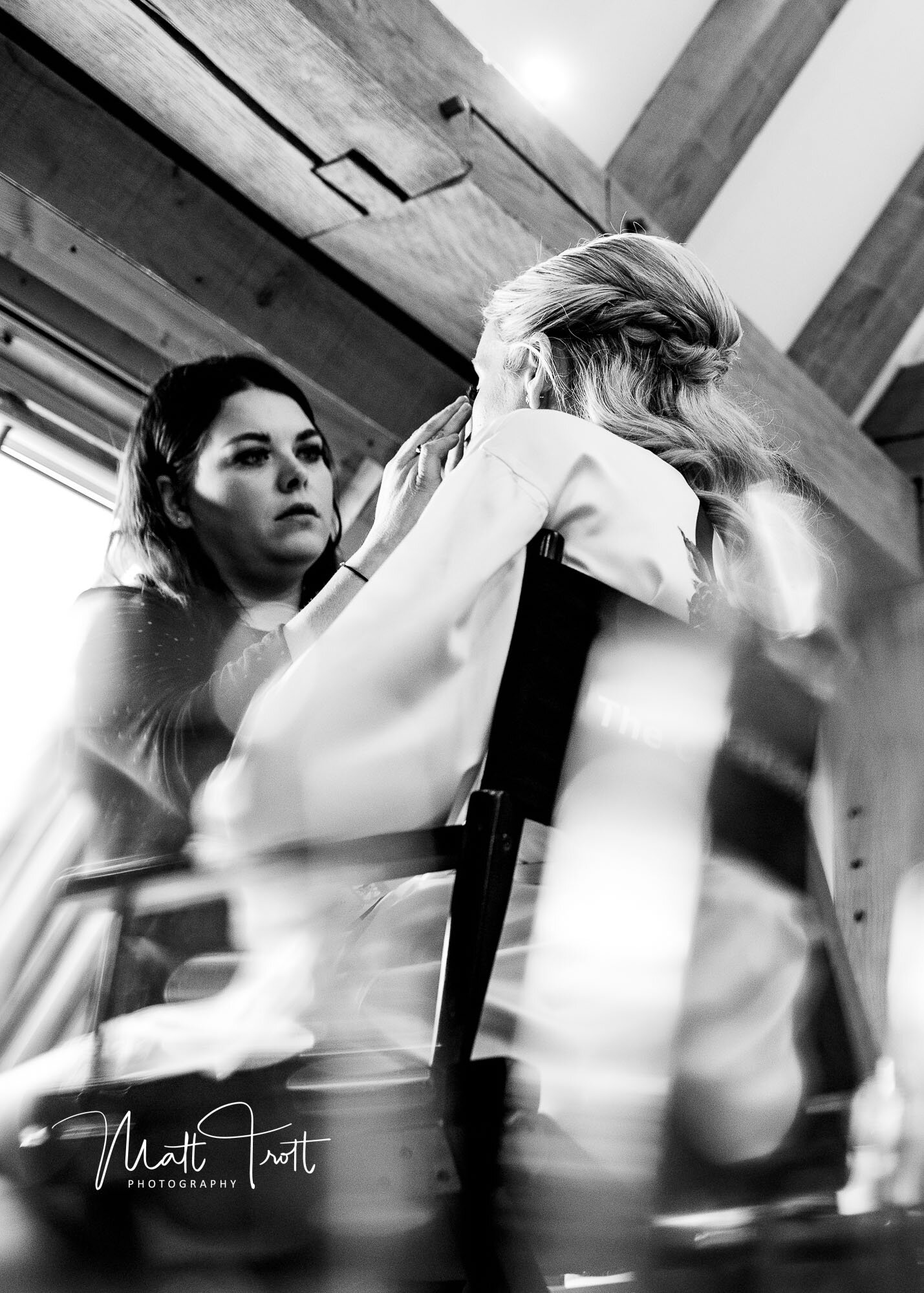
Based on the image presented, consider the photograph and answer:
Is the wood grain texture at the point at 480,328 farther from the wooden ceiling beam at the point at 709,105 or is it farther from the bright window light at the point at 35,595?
the bright window light at the point at 35,595

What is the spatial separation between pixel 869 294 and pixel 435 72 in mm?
1977

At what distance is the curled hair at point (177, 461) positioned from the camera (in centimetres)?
198

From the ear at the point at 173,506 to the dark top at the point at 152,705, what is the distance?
0.26 m

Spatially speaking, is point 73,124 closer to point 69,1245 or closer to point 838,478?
point 69,1245

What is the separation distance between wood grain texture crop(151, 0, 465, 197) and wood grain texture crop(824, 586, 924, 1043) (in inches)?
90.4

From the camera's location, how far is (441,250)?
217 cm

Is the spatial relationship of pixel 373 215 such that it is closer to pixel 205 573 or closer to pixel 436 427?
pixel 205 573

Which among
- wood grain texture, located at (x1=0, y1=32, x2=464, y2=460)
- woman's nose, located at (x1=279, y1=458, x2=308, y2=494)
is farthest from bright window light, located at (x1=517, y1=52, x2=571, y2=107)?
woman's nose, located at (x1=279, y1=458, x2=308, y2=494)

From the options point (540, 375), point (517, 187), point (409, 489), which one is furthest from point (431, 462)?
point (517, 187)

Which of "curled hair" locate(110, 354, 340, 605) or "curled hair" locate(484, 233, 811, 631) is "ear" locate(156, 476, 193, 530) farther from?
"curled hair" locate(484, 233, 811, 631)

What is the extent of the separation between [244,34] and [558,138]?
80 cm

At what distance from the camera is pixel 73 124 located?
2059 mm

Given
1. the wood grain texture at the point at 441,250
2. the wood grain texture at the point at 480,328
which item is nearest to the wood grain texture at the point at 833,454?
the wood grain texture at the point at 480,328

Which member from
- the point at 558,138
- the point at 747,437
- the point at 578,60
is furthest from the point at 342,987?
the point at 578,60
